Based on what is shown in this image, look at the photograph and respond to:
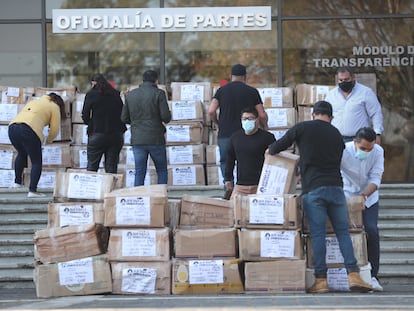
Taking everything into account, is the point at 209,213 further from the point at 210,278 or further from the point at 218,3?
the point at 218,3

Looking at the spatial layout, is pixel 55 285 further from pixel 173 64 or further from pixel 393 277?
pixel 173 64

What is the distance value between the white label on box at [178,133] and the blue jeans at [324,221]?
3.74 m

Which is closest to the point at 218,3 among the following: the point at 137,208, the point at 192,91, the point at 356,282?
the point at 192,91

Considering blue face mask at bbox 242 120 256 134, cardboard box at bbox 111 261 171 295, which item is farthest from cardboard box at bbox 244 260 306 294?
blue face mask at bbox 242 120 256 134

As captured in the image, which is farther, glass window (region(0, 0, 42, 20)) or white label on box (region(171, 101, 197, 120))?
glass window (region(0, 0, 42, 20))

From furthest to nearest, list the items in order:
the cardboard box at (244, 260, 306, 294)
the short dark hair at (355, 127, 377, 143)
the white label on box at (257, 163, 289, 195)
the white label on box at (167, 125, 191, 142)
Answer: the white label on box at (167, 125, 191, 142)
the white label on box at (257, 163, 289, 195)
the short dark hair at (355, 127, 377, 143)
the cardboard box at (244, 260, 306, 294)

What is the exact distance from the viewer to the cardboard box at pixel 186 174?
12547mm

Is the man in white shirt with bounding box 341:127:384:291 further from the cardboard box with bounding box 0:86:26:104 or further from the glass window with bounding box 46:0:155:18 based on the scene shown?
the glass window with bounding box 46:0:155:18

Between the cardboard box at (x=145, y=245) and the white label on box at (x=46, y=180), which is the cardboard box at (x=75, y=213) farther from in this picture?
the white label on box at (x=46, y=180)

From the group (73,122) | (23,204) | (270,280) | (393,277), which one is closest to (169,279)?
(270,280)

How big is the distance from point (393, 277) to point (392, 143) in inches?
184

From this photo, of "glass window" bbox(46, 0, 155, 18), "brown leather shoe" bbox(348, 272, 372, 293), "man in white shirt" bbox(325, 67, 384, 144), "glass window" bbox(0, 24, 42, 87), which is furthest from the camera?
"glass window" bbox(0, 24, 42, 87)

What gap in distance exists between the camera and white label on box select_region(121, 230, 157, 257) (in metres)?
9.16

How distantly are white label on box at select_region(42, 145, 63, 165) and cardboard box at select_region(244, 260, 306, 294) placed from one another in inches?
179
